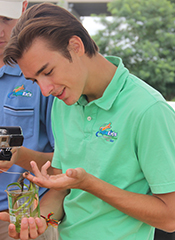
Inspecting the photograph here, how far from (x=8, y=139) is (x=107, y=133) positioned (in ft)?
1.55

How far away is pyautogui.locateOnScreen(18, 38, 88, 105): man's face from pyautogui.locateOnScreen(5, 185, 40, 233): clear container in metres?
0.47

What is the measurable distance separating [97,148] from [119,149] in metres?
0.12

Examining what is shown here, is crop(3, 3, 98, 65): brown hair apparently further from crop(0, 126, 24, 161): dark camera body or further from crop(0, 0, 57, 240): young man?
crop(0, 0, 57, 240): young man

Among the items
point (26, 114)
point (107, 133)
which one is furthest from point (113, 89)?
point (26, 114)

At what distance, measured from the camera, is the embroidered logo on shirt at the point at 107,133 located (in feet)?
4.58

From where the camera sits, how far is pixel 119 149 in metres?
1.37

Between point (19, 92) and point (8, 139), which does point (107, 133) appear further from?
point (19, 92)

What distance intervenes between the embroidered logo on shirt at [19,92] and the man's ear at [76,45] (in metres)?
0.62

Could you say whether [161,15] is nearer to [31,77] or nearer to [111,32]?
[111,32]

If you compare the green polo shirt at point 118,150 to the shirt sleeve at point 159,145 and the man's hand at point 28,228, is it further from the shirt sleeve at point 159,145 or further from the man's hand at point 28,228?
the man's hand at point 28,228

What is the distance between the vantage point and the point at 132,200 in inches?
52.4

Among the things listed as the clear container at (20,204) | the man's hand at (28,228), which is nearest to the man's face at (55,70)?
the clear container at (20,204)

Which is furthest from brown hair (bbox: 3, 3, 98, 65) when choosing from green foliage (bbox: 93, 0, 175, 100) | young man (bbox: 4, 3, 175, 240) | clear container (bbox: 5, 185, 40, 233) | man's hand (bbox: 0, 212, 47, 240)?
green foliage (bbox: 93, 0, 175, 100)

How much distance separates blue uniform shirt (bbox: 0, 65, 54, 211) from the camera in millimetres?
1872
